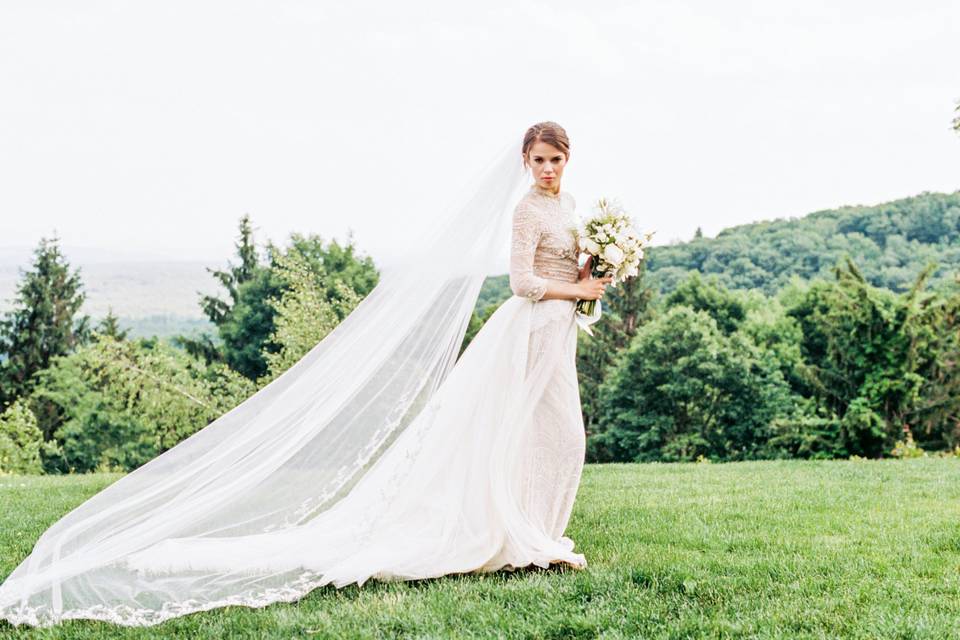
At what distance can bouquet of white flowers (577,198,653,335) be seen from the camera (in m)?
5.72

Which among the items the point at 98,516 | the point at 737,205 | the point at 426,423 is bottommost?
the point at 98,516

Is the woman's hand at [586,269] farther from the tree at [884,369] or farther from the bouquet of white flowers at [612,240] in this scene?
the tree at [884,369]

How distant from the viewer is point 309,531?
18.6 feet

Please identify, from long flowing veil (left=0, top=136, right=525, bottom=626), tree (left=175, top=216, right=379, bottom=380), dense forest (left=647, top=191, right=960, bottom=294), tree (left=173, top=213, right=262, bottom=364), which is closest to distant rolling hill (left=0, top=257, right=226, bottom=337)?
tree (left=173, top=213, right=262, bottom=364)

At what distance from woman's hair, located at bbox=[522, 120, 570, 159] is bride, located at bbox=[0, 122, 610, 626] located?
0.03 ft

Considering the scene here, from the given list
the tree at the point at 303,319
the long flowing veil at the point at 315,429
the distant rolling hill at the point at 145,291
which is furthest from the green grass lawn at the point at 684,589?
the distant rolling hill at the point at 145,291

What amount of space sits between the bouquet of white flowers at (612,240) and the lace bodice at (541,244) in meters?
0.15

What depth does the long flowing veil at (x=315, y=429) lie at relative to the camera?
5.30m

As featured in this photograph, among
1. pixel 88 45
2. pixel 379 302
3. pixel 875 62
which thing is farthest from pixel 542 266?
pixel 875 62

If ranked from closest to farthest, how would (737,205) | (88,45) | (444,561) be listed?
(444,561) < (88,45) < (737,205)

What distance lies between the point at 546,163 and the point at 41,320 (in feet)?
175

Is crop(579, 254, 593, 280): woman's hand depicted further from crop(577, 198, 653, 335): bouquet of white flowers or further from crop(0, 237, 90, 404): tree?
crop(0, 237, 90, 404): tree

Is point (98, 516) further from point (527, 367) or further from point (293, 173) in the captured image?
point (293, 173)

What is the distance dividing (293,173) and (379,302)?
65.4 meters
